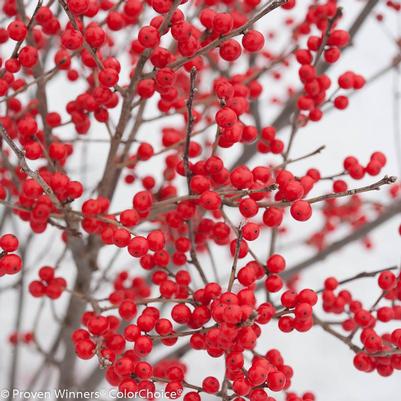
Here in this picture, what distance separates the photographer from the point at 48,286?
0.72m

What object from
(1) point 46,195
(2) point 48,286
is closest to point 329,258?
(2) point 48,286

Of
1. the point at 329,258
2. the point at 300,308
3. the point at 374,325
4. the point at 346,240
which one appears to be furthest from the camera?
the point at 329,258

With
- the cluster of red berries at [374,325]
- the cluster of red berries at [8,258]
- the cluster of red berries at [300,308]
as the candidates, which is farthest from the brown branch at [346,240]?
the cluster of red berries at [8,258]

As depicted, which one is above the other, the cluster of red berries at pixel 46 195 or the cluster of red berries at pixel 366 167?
the cluster of red berries at pixel 366 167

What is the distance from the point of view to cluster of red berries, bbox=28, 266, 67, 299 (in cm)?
71

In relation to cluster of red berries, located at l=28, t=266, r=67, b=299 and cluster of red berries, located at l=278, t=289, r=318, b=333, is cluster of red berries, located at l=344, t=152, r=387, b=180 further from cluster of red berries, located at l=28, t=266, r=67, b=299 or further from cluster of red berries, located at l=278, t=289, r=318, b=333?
cluster of red berries, located at l=28, t=266, r=67, b=299

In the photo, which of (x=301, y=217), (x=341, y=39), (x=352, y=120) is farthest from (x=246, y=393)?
(x=352, y=120)

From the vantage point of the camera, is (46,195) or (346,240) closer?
(46,195)

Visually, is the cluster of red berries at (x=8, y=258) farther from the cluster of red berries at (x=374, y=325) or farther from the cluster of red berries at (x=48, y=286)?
the cluster of red berries at (x=374, y=325)

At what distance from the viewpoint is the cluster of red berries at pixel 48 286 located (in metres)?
0.71

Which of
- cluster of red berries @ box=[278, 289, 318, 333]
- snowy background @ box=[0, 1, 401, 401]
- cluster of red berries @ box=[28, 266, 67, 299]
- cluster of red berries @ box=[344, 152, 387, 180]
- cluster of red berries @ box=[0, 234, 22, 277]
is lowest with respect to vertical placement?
cluster of red berries @ box=[278, 289, 318, 333]

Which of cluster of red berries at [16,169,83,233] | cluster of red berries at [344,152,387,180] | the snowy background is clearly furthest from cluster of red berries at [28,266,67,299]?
the snowy background

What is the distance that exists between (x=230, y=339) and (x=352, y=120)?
223 centimetres

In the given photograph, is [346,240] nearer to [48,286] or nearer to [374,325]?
[374,325]
